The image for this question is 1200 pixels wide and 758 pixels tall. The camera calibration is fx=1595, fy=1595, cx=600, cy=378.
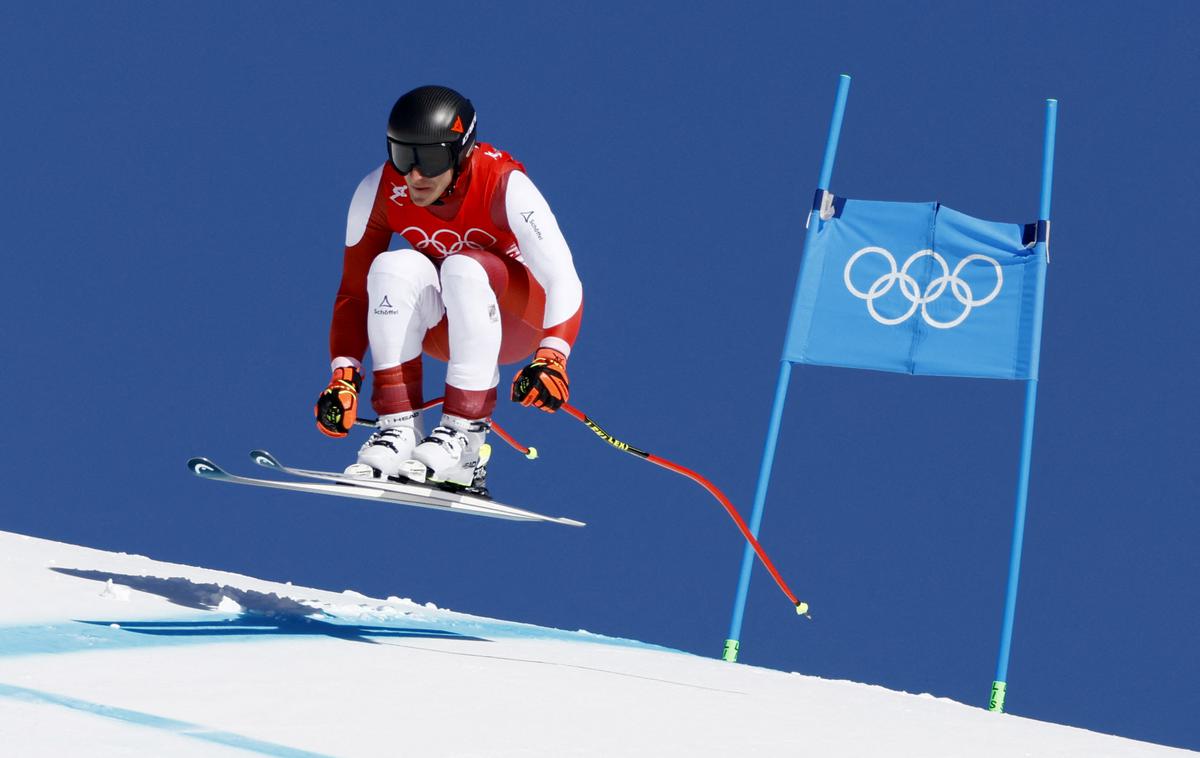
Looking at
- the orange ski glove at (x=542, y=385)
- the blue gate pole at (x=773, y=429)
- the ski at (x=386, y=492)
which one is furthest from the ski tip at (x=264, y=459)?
the blue gate pole at (x=773, y=429)

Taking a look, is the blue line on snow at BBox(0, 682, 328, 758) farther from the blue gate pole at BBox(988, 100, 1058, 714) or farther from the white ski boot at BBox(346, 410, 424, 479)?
the blue gate pole at BBox(988, 100, 1058, 714)

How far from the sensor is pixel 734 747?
2.90 metres

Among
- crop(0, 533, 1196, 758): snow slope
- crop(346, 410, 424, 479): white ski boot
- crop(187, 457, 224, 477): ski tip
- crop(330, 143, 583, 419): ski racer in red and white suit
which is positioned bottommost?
crop(0, 533, 1196, 758): snow slope

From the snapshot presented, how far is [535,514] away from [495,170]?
0.83 m

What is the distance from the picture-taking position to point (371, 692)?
9.98 feet

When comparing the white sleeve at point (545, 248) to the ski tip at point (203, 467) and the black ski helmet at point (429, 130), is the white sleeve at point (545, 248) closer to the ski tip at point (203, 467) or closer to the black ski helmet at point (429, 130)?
the black ski helmet at point (429, 130)

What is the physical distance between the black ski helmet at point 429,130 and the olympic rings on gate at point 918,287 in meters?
1.72

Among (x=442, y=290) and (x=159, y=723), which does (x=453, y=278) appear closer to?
(x=442, y=290)

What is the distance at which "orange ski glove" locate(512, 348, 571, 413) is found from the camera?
3.67 metres

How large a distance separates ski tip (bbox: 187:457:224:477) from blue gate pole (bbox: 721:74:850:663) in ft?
6.08

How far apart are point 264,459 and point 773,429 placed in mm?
1833

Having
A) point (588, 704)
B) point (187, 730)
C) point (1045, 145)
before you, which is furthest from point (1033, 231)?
point (187, 730)

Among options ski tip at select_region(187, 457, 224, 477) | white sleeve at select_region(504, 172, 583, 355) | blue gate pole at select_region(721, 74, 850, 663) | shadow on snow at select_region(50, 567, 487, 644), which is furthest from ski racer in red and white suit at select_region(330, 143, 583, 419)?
blue gate pole at select_region(721, 74, 850, 663)

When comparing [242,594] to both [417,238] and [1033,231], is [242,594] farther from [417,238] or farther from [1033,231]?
[1033,231]
